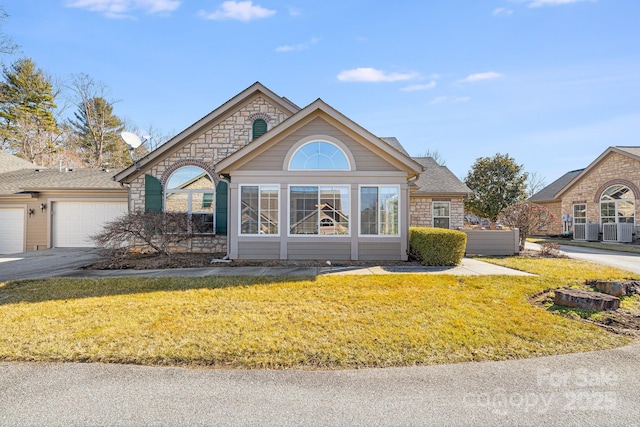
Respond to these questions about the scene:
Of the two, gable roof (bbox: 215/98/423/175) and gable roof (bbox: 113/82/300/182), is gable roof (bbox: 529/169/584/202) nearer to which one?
gable roof (bbox: 215/98/423/175)

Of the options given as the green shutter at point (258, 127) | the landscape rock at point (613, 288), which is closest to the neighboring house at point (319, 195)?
the green shutter at point (258, 127)

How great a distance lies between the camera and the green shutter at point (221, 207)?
475 inches

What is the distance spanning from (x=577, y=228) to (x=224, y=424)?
2638cm

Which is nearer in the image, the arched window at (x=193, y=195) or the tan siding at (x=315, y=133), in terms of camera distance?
the tan siding at (x=315, y=133)

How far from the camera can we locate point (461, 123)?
24.7 metres

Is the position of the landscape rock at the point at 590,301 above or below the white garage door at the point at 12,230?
below

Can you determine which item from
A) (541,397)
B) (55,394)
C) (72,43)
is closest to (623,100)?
(541,397)

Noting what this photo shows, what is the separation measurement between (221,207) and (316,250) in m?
4.50

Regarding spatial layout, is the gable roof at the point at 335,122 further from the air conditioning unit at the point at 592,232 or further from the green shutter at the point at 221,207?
the air conditioning unit at the point at 592,232

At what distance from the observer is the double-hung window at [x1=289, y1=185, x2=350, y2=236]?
1013 centimetres

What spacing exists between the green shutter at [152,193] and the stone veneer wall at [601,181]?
2578cm

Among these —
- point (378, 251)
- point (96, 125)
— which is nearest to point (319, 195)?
point (378, 251)

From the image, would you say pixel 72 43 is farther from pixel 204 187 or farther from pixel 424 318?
pixel 424 318

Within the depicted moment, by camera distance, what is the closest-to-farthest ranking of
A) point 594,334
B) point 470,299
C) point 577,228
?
point 594,334, point 470,299, point 577,228
